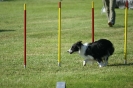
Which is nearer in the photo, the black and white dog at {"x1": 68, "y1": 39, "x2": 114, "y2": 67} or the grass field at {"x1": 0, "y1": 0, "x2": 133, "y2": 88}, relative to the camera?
the grass field at {"x1": 0, "y1": 0, "x2": 133, "y2": 88}

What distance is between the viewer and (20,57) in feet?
47.2

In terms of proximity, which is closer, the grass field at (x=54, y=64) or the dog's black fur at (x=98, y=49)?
the grass field at (x=54, y=64)

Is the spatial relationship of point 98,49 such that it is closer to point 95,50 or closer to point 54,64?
point 95,50

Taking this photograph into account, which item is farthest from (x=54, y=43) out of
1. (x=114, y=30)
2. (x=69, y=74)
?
(x=69, y=74)

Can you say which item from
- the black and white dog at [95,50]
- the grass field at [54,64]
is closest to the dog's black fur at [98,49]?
the black and white dog at [95,50]

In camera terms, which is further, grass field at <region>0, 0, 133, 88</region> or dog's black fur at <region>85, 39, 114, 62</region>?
dog's black fur at <region>85, 39, 114, 62</region>

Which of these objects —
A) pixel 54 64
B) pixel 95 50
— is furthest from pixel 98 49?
pixel 54 64

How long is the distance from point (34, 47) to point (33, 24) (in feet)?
30.2

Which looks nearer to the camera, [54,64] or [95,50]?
[95,50]

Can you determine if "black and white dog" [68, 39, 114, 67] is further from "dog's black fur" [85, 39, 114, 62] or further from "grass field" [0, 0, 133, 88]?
"grass field" [0, 0, 133, 88]

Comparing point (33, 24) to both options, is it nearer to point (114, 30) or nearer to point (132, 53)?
point (114, 30)

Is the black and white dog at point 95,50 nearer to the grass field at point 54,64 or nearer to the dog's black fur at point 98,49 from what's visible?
the dog's black fur at point 98,49

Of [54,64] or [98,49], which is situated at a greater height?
[98,49]

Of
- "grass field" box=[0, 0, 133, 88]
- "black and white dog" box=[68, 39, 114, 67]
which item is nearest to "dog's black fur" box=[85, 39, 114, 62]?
"black and white dog" box=[68, 39, 114, 67]
